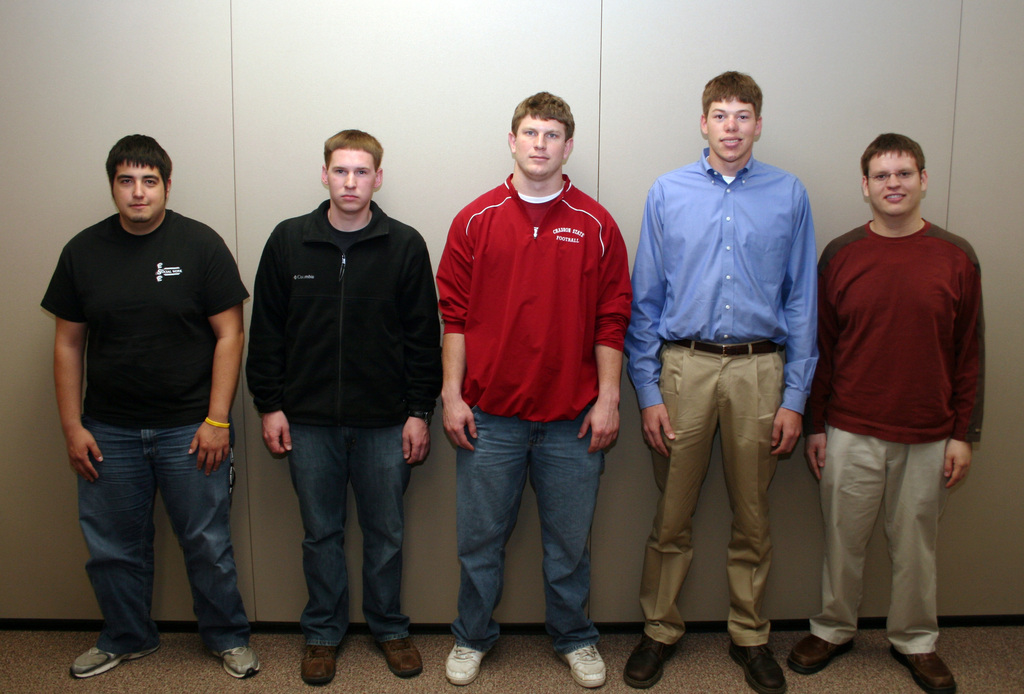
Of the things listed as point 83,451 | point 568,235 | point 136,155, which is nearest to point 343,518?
point 83,451

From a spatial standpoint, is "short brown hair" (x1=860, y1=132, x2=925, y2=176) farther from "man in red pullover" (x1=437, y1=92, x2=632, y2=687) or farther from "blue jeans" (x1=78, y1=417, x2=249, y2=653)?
"blue jeans" (x1=78, y1=417, x2=249, y2=653)

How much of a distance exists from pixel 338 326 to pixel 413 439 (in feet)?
1.40

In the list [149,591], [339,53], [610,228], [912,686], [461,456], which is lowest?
[912,686]

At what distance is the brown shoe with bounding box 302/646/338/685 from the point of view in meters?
2.12

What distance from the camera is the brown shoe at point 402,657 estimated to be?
216 cm

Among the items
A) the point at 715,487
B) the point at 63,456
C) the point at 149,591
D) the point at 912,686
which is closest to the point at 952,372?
the point at 715,487

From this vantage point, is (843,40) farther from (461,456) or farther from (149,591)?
(149,591)

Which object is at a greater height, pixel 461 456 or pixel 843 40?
pixel 843 40

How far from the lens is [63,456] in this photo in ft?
7.88

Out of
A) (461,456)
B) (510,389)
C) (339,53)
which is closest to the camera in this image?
(510,389)

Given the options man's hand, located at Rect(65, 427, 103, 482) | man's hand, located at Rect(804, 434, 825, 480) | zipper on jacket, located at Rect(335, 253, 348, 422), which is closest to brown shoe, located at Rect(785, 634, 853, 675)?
man's hand, located at Rect(804, 434, 825, 480)

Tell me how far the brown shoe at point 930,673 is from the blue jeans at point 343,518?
1695mm

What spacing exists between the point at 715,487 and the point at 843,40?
1.65m

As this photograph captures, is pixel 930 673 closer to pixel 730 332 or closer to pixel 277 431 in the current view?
pixel 730 332
